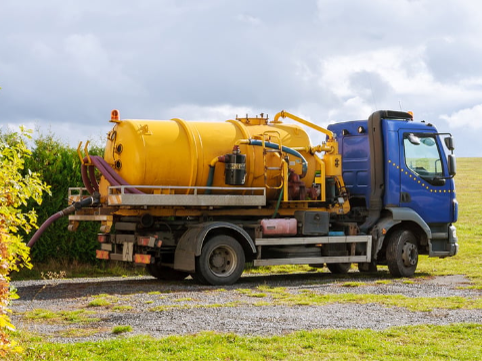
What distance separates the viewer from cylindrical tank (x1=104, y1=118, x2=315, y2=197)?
47.7 ft

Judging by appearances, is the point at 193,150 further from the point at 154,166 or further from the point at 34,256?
the point at 34,256

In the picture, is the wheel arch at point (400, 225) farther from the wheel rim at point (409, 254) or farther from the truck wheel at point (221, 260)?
the truck wheel at point (221, 260)

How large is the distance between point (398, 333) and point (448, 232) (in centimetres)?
929

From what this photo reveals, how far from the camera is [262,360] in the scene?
7.48 meters

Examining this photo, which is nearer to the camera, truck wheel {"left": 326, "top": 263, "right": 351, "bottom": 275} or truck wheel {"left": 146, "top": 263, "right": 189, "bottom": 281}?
truck wheel {"left": 146, "top": 263, "right": 189, "bottom": 281}

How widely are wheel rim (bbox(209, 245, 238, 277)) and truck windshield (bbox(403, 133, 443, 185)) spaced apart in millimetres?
4821

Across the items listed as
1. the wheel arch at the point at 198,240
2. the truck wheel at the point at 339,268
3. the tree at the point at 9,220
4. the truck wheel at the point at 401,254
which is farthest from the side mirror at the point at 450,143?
the tree at the point at 9,220

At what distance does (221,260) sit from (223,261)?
5 centimetres

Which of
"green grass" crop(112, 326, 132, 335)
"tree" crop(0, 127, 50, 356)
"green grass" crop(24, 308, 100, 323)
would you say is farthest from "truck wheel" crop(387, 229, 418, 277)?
"tree" crop(0, 127, 50, 356)

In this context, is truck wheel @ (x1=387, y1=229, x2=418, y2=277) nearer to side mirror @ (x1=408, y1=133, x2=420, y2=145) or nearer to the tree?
side mirror @ (x1=408, y1=133, x2=420, y2=145)

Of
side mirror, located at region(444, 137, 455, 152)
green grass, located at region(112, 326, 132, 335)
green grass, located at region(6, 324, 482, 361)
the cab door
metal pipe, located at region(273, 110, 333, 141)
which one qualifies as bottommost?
green grass, located at region(6, 324, 482, 361)

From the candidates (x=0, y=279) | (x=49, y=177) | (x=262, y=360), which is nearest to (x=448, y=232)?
(x=49, y=177)

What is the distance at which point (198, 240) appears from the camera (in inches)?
559

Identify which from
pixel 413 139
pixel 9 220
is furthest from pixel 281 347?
pixel 413 139
